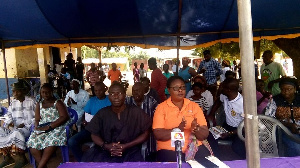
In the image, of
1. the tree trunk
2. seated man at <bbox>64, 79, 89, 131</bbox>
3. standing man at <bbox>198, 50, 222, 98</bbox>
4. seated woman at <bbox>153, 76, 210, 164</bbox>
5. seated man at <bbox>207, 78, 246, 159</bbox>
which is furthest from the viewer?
the tree trunk

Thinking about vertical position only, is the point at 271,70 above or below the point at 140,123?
above

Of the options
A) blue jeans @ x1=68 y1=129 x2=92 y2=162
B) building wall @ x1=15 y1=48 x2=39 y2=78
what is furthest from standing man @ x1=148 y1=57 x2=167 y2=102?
building wall @ x1=15 y1=48 x2=39 y2=78

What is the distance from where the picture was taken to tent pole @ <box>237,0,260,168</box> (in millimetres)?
1225

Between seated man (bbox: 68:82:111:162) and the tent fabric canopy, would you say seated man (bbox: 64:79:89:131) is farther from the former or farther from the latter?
the tent fabric canopy

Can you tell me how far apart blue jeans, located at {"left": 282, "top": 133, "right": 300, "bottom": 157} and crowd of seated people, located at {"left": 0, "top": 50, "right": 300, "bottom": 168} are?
0.01 metres

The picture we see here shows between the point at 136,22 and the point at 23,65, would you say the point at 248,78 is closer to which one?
the point at 136,22

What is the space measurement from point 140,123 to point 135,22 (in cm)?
251

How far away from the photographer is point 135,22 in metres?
4.91

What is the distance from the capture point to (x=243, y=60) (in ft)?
4.10

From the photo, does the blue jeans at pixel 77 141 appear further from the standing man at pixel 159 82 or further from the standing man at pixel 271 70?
the standing man at pixel 271 70

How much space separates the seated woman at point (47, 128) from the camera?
3.67m

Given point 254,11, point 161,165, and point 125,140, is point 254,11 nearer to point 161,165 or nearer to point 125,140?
point 125,140

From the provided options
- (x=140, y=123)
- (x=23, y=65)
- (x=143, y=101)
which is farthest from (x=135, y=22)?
(x=23, y=65)

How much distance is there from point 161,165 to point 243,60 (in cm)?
114
